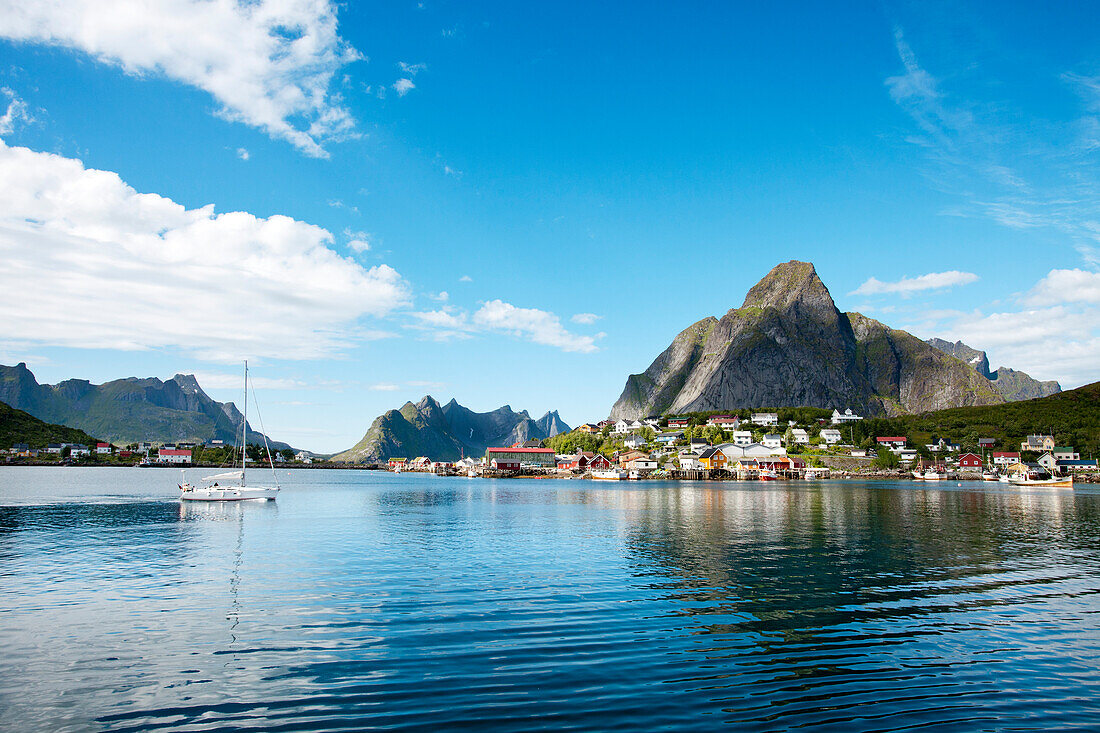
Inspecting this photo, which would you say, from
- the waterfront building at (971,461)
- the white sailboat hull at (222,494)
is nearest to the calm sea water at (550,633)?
the white sailboat hull at (222,494)

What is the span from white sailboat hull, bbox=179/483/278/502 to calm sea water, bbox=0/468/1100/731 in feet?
99.8

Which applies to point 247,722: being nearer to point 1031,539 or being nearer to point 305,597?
point 305,597

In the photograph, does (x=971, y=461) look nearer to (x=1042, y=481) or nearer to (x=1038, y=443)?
(x=1038, y=443)

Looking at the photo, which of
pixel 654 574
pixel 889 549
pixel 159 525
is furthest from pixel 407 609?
pixel 159 525

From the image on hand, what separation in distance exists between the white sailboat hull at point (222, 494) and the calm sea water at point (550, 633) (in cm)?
3042

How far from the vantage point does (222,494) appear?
7106 centimetres

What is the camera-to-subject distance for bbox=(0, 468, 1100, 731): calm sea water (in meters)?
12.4

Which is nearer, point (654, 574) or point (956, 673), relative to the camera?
point (956, 673)

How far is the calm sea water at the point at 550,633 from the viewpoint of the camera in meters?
12.4

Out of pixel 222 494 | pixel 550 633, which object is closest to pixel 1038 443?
pixel 222 494

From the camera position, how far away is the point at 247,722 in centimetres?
1167

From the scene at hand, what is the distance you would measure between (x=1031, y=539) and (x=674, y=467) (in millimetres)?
147225

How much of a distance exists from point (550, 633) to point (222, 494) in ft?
218

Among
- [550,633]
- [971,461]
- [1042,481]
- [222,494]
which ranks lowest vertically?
[1042,481]
